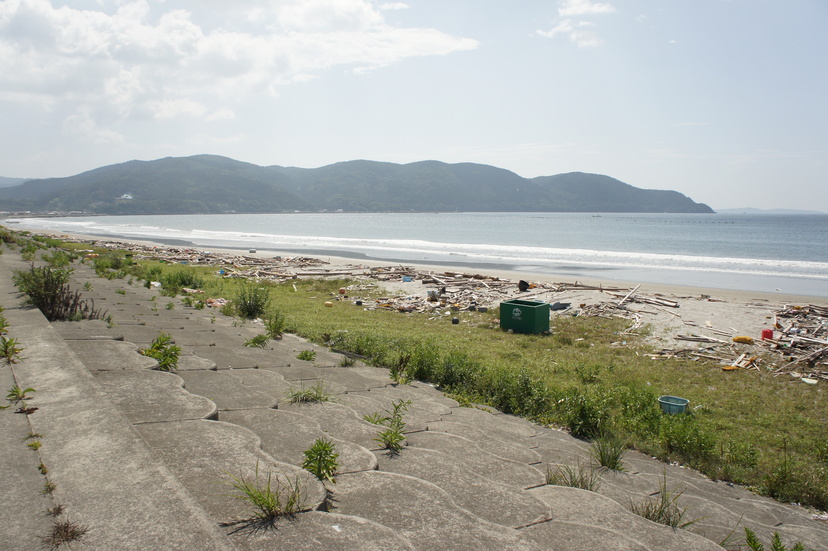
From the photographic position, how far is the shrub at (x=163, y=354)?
5.03 meters

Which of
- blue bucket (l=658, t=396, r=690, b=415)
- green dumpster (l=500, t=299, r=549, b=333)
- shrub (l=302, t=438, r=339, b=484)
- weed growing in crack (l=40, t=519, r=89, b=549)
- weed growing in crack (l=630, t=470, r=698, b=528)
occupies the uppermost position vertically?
weed growing in crack (l=40, t=519, r=89, b=549)

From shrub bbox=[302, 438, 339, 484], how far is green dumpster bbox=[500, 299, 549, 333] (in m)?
12.1

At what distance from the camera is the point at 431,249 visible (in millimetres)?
54406

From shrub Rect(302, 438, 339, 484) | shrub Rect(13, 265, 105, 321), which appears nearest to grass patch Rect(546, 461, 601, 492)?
shrub Rect(302, 438, 339, 484)

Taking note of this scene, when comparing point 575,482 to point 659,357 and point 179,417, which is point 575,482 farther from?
point 659,357

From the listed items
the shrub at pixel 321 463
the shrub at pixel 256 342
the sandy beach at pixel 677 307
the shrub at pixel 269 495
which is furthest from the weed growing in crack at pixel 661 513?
the sandy beach at pixel 677 307

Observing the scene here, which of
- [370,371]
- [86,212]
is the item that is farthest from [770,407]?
[86,212]

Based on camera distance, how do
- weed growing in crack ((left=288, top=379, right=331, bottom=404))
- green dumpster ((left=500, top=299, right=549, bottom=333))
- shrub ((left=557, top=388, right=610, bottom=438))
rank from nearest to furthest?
weed growing in crack ((left=288, top=379, right=331, bottom=404))
shrub ((left=557, top=388, right=610, bottom=438))
green dumpster ((left=500, top=299, right=549, bottom=333))

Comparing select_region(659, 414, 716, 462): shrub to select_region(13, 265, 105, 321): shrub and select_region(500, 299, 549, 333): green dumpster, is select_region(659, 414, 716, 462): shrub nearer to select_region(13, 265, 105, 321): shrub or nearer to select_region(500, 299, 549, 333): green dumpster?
select_region(13, 265, 105, 321): shrub

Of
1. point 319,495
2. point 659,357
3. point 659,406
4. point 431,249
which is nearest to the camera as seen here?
point 319,495

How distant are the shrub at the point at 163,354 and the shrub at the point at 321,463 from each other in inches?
101

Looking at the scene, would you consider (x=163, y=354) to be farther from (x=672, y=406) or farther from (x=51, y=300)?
(x=672, y=406)

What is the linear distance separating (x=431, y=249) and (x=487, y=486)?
51251mm

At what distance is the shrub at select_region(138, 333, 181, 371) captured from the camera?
5.03m
